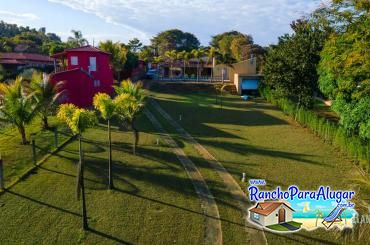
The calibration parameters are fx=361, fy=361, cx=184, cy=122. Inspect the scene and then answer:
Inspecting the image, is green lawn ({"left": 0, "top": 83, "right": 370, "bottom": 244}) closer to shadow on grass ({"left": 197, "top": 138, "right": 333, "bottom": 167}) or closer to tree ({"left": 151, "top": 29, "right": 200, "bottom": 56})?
shadow on grass ({"left": 197, "top": 138, "right": 333, "bottom": 167})

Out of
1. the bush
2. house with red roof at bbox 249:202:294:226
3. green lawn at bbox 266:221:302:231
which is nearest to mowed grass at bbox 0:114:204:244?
house with red roof at bbox 249:202:294:226

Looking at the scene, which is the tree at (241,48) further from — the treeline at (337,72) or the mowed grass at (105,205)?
the mowed grass at (105,205)

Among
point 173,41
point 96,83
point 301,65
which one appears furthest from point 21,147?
point 173,41

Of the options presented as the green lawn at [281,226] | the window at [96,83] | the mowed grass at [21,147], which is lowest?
the green lawn at [281,226]

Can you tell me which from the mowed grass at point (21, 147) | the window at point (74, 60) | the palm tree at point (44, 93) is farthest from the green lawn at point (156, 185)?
the window at point (74, 60)

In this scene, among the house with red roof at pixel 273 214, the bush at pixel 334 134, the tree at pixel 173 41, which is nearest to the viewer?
the house with red roof at pixel 273 214

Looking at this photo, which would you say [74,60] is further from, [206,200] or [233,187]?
[206,200]

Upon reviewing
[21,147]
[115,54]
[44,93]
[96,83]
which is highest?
[115,54]
